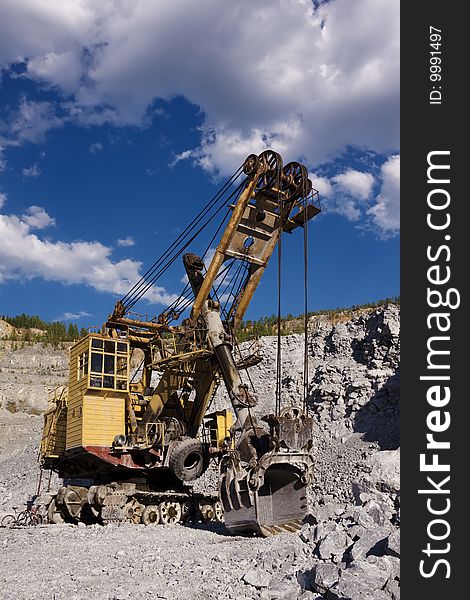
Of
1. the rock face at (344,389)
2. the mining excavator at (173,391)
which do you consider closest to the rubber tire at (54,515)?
the mining excavator at (173,391)

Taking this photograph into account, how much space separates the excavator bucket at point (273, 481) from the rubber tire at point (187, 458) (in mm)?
2976

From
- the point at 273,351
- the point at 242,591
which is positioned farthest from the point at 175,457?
the point at 273,351

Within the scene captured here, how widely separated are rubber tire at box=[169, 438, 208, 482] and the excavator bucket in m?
2.98

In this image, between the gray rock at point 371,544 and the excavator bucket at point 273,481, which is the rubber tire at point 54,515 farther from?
the gray rock at point 371,544

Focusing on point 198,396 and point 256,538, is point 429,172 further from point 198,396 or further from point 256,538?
point 198,396

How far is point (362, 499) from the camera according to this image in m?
11.0

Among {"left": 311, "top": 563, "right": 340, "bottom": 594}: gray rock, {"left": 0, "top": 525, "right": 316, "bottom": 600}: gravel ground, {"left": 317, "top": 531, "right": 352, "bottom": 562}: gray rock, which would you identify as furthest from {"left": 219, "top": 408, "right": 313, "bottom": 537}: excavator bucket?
{"left": 311, "top": 563, "right": 340, "bottom": 594}: gray rock

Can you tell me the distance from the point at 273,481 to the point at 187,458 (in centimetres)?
378

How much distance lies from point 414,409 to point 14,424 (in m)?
33.2

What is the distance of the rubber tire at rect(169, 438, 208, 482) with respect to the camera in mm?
15320

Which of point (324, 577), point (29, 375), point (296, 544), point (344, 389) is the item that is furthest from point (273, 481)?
point (29, 375)

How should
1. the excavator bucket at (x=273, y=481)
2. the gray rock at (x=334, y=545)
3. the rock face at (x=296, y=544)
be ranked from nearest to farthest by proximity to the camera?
the rock face at (x=296, y=544) → the gray rock at (x=334, y=545) → the excavator bucket at (x=273, y=481)

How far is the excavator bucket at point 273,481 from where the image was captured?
1152 centimetres

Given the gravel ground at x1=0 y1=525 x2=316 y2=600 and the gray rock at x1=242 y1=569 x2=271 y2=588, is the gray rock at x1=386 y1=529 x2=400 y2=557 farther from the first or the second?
the gray rock at x1=242 y1=569 x2=271 y2=588
